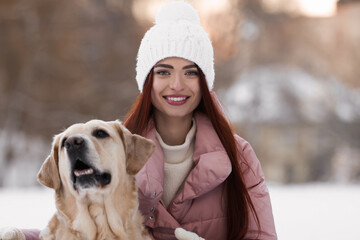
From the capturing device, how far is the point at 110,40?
49.6 ft

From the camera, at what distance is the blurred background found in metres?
13.6

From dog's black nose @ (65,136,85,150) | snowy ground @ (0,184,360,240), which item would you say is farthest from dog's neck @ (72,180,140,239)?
snowy ground @ (0,184,360,240)

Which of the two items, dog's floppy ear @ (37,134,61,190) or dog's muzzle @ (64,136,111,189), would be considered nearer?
dog's muzzle @ (64,136,111,189)

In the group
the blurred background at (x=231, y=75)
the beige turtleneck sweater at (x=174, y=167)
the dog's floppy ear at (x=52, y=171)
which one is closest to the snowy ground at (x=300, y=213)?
the beige turtleneck sweater at (x=174, y=167)

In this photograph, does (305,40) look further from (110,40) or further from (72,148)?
(72,148)

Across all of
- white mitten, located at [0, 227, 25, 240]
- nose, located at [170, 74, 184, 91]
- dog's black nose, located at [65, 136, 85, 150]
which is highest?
nose, located at [170, 74, 184, 91]

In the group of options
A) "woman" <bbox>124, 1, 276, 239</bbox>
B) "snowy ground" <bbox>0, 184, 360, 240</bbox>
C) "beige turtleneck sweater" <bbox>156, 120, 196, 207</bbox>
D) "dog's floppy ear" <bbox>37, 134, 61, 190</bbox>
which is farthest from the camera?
"snowy ground" <bbox>0, 184, 360, 240</bbox>

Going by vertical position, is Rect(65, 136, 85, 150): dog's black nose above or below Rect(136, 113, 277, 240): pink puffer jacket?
above

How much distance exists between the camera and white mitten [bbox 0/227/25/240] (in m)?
2.18

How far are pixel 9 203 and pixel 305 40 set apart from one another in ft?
52.6

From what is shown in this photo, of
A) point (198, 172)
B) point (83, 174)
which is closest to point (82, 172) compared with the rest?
point (83, 174)

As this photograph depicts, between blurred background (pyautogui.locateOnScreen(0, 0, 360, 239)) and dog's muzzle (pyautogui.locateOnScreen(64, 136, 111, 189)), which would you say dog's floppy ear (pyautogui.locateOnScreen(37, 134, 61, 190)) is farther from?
blurred background (pyautogui.locateOnScreen(0, 0, 360, 239))

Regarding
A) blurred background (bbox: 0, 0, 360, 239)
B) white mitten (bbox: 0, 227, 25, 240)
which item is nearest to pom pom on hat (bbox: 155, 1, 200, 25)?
white mitten (bbox: 0, 227, 25, 240)

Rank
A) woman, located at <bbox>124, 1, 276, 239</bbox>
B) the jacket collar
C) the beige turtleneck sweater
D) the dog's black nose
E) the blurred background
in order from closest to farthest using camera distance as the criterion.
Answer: the dog's black nose, the jacket collar, woman, located at <bbox>124, 1, 276, 239</bbox>, the beige turtleneck sweater, the blurred background
